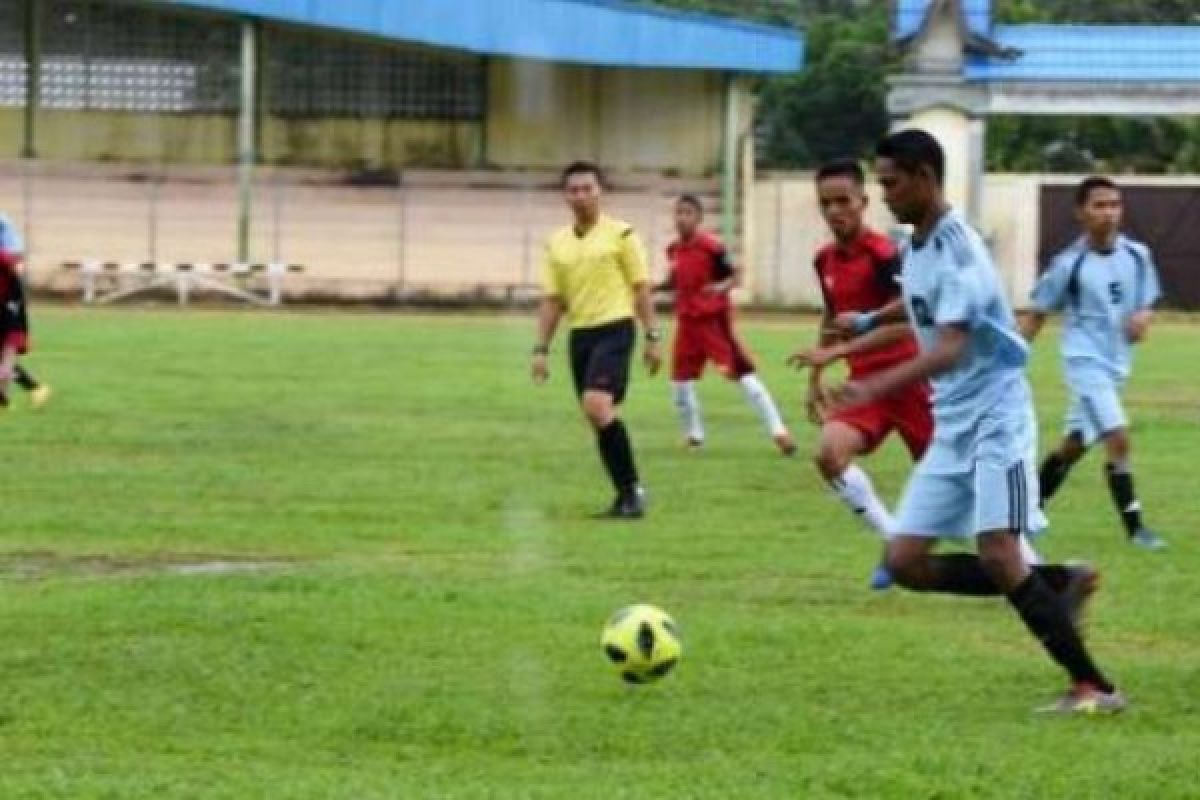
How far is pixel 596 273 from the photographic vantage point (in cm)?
1742

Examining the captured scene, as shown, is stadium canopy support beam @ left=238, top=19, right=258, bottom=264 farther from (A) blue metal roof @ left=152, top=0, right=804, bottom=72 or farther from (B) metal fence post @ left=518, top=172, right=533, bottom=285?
(B) metal fence post @ left=518, top=172, right=533, bottom=285

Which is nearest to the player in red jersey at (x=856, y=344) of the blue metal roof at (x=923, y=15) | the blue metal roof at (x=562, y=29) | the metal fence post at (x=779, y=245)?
the blue metal roof at (x=562, y=29)

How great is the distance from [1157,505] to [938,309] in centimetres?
825

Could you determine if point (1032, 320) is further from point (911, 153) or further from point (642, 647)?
point (642, 647)

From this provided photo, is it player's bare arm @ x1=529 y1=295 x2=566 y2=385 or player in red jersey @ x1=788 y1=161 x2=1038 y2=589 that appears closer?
player in red jersey @ x1=788 y1=161 x2=1038 y2=589

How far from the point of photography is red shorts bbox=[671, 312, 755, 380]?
2288cm

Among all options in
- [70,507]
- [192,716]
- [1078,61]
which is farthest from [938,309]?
[1078,61]

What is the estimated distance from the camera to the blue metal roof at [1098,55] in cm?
5419

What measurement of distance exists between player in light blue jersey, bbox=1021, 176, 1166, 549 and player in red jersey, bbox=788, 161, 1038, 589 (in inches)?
44.9

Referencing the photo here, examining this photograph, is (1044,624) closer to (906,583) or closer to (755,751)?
(906,583)

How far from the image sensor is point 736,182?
56312 mm

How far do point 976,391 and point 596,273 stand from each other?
305 inches

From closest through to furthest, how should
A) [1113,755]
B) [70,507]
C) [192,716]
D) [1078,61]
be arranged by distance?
1. [1113,755]
2. [192,716]
3. [70,507]
4. [1078,61]

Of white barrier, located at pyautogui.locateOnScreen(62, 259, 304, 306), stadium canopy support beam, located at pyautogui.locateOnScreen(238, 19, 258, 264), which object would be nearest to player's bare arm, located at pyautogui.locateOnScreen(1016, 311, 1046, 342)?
stadium canopy support beam, located at pyautogui.locateOnScreen(238, 19, 258, 264)
